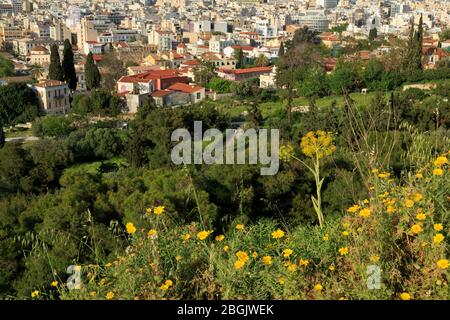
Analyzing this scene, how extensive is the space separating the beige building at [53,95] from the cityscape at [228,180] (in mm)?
67

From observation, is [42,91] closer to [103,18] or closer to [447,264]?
[447,264]

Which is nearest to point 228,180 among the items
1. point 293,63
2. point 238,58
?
point 293,63

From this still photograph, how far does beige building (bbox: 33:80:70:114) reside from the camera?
23.7 metres

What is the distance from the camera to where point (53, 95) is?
2406cm

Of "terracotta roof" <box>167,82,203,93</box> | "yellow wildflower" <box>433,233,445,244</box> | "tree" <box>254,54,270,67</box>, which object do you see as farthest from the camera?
"tree" <box>254,54,270,67</box>

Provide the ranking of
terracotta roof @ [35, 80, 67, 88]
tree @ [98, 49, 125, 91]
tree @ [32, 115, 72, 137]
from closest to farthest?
tree @ [32, 115, 72, 137] < terracotta roof @ [35, 80, 67, 88] < tree @ [98, 49, 125, 91]

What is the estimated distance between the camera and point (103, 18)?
60.2 meters

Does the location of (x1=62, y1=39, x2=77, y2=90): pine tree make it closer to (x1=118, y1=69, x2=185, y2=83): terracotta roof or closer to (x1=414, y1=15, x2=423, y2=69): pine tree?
(x1=118, y1=69, x2=185, y2=83): terracotta roof

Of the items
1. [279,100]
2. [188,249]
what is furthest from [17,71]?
[188,249]

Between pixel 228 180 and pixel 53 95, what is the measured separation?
17.4 metres

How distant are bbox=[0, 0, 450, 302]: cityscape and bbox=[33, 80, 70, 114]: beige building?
67 millimetres

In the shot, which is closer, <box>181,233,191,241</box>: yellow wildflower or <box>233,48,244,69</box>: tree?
<box>181,233,191,241</box>: yellow wildflower

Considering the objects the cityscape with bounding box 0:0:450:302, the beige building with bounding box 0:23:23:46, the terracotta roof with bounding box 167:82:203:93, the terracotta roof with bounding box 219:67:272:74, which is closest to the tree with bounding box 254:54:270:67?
the cityscape with bounding box 0:0:450:302

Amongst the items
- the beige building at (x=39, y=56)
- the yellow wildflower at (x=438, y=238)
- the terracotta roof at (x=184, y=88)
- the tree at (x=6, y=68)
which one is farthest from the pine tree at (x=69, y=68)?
the yellow wildflower at (x=438, y=238)
